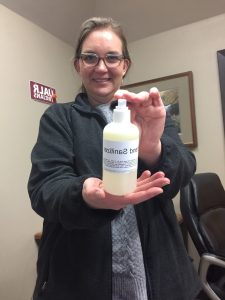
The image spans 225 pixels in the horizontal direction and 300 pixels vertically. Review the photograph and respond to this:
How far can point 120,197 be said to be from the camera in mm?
447

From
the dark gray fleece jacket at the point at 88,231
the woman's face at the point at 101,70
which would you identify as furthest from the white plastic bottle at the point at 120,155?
the woman's face at the point at 101,70

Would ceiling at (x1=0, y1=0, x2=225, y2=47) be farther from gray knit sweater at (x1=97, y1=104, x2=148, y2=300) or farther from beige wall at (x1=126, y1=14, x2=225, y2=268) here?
gray knit sweater at (x1=97, y1=104, x2=148, y2=300)

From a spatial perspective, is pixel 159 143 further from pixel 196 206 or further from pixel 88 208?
pixel 196 206

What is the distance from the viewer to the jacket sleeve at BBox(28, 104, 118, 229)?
1.66 ft

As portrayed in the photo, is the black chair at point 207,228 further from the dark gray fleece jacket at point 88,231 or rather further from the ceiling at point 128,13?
the ceiling at point 128,13

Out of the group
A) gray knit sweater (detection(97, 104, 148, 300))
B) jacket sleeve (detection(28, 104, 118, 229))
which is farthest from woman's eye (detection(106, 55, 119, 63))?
gray knit sweater (detection(97, 104, 148, 300))

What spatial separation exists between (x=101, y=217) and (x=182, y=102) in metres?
1.64

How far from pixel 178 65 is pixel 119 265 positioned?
1725 mm

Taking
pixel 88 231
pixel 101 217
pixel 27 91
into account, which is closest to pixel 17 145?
pixel 27 91

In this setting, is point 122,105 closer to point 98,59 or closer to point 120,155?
point 120,155

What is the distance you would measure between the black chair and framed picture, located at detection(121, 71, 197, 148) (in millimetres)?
522

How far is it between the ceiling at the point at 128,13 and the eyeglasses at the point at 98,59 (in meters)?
1.23

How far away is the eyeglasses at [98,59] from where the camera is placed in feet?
2.40

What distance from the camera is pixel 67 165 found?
624mm
